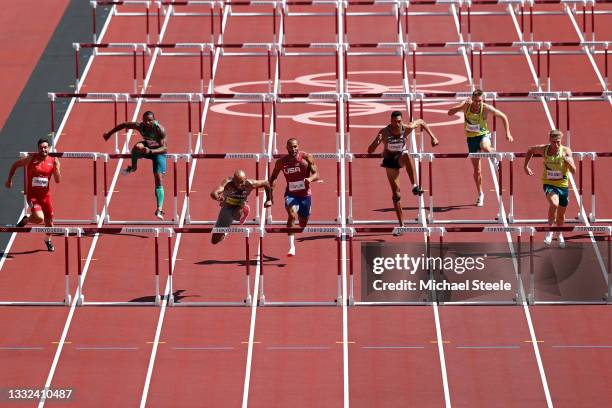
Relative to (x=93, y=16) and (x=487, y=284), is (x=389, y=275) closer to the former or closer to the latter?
(x=487, y=284)

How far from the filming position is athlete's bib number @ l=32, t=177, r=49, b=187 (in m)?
29.8

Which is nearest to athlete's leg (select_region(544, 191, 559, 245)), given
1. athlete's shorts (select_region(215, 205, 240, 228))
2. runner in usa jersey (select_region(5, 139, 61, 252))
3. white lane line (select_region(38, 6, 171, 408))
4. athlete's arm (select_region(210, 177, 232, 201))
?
athlete's shorts (select_region(215, 205, 240, 228))

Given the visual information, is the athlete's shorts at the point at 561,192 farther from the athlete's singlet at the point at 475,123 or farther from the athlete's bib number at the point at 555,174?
the athlete's singlet at the point at 475,123

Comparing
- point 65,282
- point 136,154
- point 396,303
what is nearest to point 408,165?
point 396,303

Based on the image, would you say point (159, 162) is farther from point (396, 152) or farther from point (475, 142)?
point (475, 142)

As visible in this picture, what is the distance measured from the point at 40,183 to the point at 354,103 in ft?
30.4

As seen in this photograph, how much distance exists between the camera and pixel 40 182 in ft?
97.9

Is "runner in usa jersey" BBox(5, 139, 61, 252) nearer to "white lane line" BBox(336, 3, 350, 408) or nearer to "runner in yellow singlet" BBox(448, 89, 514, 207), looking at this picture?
"white lane line" BBox(336, 3, 350, 408)

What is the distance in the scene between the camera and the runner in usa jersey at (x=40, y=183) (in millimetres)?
29828

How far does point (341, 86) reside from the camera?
37969mm

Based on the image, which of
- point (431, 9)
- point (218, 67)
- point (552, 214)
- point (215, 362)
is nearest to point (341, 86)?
point (218, 67)

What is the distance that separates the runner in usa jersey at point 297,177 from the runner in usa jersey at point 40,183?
136 inches

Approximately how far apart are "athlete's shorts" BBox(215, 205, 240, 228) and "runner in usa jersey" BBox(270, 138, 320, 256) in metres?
0.66

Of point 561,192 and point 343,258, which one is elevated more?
point 561,192
